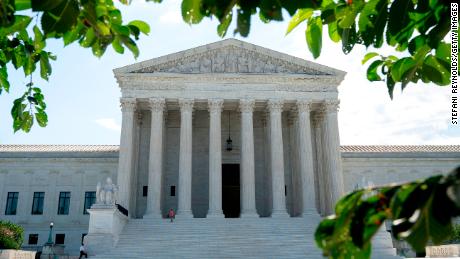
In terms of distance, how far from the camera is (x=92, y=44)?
11.6ft

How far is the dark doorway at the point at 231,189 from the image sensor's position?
46094 millimetres

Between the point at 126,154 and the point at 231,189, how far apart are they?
12.0 metres

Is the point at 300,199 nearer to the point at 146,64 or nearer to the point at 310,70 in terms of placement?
the point at 310,70

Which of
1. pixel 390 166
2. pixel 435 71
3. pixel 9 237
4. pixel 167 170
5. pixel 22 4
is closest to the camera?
pixel 22 4

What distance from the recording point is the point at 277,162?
4059 cm

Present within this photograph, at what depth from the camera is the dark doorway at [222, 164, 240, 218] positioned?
151 ft

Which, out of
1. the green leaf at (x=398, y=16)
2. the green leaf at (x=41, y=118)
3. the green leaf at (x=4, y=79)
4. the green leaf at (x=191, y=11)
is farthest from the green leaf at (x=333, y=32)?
the green leaf at (x=4, y=79)

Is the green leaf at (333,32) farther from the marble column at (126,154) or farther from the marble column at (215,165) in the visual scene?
the marble column at (126,154)

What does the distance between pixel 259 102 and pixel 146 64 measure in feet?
35.3

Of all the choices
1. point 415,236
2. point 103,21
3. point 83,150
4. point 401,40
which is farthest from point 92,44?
point 83,150

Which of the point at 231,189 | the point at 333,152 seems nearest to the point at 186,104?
the point at 231,189

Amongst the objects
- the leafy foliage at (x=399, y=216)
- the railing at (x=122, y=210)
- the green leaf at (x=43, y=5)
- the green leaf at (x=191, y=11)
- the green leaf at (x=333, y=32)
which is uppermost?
the green leaf at (x=333, y=32)

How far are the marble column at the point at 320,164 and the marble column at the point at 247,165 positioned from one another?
7124 millimetres

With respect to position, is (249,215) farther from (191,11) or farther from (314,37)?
(191,11)
